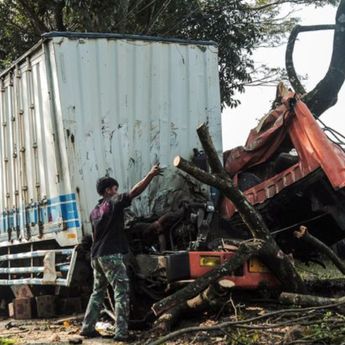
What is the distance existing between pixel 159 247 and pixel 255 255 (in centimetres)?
104

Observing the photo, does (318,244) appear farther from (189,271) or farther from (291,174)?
(189,271)

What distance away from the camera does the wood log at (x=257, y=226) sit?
5.13 metres

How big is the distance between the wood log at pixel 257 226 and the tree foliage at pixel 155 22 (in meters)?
6.90

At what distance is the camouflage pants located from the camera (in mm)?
5262

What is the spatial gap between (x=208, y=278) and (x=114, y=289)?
83 cm

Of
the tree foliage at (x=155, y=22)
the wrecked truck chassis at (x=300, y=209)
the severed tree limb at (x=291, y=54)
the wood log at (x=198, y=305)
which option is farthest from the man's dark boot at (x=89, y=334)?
the tree foliage at (x=155, y=22)

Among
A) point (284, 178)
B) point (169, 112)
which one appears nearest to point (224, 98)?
point (169, 112)

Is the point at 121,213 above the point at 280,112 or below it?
below

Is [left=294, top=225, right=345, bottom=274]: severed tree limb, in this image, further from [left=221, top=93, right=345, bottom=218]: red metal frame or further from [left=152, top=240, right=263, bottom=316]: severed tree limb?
[left=152, top=240, right=263, bottom=316]: severed tree limb

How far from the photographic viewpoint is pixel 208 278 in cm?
512

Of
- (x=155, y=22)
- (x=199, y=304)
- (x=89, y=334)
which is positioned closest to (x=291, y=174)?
(x=199, y=304)

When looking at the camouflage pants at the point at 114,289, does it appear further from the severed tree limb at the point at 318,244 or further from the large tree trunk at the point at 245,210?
the severed tree limb at the point at 318,244

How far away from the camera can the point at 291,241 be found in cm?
657

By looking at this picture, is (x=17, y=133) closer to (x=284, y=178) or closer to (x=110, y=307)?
(x=110, y=307)
